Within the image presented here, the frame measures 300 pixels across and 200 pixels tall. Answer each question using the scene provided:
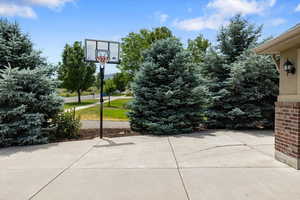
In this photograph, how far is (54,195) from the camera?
2.85 metres

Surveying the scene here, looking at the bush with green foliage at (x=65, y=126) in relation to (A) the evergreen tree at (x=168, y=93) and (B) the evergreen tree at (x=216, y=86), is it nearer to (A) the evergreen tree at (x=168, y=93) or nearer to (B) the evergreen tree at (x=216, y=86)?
(A) the evergreen tree at (x=168, y=93)

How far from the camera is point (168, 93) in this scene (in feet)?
23.4

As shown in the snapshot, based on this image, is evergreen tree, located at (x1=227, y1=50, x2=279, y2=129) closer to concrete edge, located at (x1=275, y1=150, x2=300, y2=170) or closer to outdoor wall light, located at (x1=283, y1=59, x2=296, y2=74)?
outdoor wall light, located at (x1=283, y1=59, x2=296, y2=74)

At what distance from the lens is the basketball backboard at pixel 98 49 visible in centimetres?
762

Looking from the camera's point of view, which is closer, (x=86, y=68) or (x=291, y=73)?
(x=291, y=73)

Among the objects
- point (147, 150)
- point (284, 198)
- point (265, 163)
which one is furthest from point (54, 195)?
point (265, 163)

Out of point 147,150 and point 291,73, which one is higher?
point 291,73

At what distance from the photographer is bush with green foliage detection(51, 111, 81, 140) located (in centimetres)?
680

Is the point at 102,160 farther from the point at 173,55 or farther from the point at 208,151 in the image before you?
the point at 173,55

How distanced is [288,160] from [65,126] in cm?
636

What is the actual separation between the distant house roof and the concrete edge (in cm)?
222

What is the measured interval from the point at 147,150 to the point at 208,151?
155 cm

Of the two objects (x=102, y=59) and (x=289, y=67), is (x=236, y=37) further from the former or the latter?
(x=102, y=59)

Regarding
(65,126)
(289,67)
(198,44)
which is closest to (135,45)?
(198,44)
